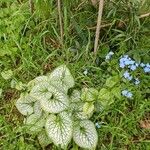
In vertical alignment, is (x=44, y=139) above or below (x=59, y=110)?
below

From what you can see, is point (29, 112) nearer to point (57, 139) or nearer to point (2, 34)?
point (57, 139)

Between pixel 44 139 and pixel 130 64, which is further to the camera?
pixel 130 64

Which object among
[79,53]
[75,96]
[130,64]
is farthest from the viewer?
[79,53]

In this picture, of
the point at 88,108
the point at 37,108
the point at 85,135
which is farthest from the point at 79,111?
the point at 37,108

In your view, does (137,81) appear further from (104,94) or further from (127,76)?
(104,94)

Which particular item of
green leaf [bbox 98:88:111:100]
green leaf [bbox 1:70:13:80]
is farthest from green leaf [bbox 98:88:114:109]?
green leaf [bbox 1:70:13:80]

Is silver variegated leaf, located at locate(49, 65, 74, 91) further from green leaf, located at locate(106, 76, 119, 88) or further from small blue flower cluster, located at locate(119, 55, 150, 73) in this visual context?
small blue flower cluster, located at locate(119, 55, 150, 73)

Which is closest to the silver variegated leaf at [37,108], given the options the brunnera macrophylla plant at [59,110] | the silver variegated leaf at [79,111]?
the brunnera macrophylla plant at [59,110]
